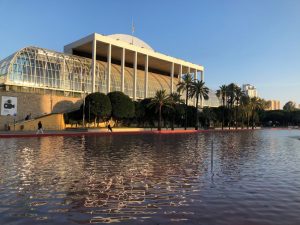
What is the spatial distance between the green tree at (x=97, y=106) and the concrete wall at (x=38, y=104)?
10.5 m

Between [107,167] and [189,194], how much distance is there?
6427 millimetres

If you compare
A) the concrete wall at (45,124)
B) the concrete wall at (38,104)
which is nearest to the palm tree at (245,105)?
the concrete wall at (38,104)

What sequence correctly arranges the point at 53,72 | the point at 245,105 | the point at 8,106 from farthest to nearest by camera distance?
the point at 245,105, the point at 53,72, the point at 8,106

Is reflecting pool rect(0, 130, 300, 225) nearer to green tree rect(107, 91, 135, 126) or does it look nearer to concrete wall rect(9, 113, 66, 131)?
concrete wall rect(9, 113, 66, 131)

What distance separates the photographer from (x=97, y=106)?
67812mm

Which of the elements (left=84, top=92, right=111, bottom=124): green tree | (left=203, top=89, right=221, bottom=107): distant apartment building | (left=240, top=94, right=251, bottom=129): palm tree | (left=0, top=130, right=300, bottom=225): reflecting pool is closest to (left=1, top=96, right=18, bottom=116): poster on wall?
(left=84, top=92, right=111, bottom=124): green tree

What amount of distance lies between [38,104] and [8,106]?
8016 millimetres

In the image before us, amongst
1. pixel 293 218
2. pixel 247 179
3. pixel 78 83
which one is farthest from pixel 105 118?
pixel 293 218

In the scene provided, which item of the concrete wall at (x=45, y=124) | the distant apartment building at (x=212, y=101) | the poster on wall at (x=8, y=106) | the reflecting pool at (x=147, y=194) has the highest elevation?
the distant apartment building at (x=212, y=101)

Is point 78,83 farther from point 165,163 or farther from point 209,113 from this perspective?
point 165,163

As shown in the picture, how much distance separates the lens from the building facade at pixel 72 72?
72.2m

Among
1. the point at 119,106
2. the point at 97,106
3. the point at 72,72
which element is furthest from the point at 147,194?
the point at 72,72

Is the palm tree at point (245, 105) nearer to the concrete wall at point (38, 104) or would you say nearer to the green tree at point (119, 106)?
the green tree at point (119, 106)

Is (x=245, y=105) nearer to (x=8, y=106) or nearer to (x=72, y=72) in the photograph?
(x=72, y=72)
